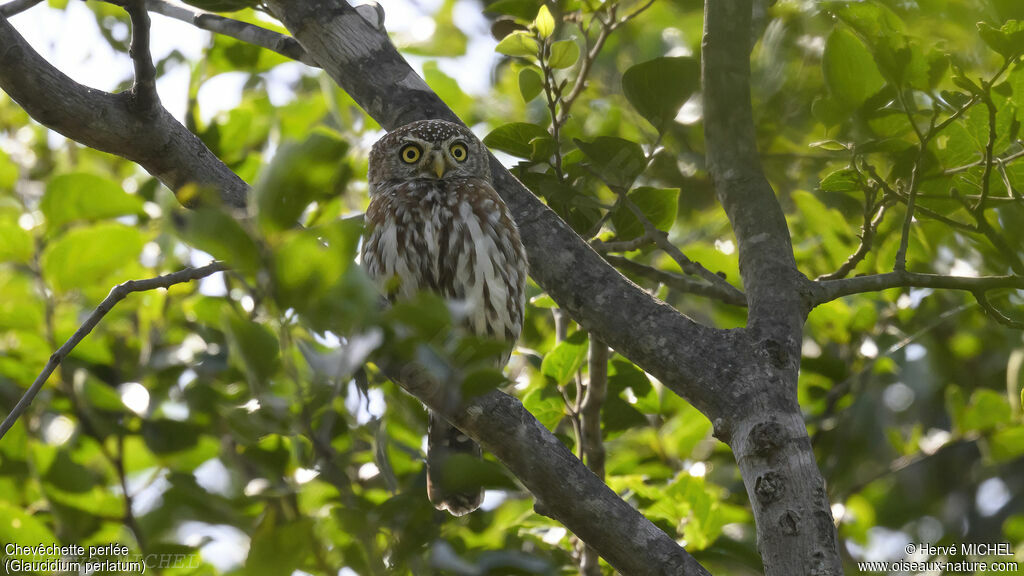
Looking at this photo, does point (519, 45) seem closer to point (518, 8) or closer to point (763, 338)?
point (518, 8)

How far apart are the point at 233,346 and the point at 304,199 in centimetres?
25

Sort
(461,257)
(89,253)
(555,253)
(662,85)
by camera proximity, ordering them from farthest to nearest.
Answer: (89,253) → (461,257) → (662,85) → (555,253)

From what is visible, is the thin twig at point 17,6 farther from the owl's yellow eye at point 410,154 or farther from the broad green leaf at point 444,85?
the broad green leaf at point 444,85

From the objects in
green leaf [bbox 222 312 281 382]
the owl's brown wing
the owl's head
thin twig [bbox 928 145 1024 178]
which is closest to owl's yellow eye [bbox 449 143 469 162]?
the owl's head

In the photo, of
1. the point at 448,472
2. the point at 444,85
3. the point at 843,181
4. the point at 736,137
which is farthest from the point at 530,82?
the point at 448,472

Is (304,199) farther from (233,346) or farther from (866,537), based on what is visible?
(866,537)

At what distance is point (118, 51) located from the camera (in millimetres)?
4492

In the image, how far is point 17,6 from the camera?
266 cm

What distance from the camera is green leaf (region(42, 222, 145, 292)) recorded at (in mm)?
3898

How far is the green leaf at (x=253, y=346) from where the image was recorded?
1415mm

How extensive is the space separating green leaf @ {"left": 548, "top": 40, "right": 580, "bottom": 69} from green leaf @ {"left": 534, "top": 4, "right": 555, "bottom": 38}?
5 centimetres

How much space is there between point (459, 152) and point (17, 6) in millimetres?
1907

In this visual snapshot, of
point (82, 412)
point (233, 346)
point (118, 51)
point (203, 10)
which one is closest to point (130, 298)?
point (82, 412)

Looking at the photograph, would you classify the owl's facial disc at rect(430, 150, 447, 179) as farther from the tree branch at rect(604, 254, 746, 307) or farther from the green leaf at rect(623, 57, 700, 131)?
the green leaf at rect(623, 57, 700, 131)
